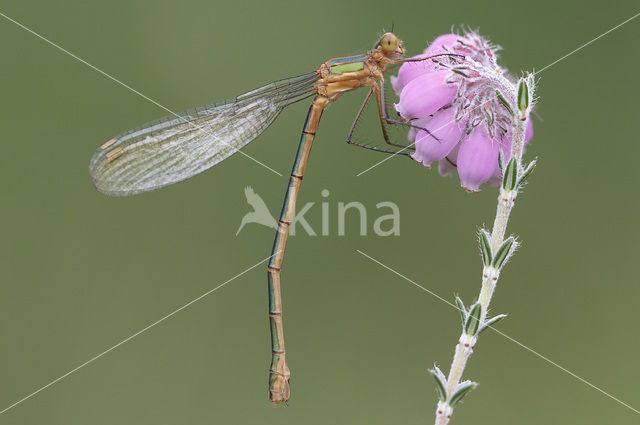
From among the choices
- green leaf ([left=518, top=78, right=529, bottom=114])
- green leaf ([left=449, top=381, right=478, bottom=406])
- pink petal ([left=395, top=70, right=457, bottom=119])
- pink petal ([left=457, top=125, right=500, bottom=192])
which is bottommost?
green leaf ([left=449, top=381, right=478, bottom=406])

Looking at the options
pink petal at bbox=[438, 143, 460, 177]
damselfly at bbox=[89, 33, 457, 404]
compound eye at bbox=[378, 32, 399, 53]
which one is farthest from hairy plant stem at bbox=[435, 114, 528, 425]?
compound eye at bbox=[378, 32, 399, 53]

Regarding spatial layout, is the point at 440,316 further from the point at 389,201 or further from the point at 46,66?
the point at 46,66

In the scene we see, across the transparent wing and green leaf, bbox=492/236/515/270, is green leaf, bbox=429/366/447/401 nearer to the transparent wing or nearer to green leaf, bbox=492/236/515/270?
green leaf, bbox=492/236/515/270

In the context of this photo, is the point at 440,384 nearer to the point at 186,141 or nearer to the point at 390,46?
the point at 390,46

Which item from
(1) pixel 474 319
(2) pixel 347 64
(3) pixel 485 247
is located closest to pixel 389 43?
(2) pixel 347 64

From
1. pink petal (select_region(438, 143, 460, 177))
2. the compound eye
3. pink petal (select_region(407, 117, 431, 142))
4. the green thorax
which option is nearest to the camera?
pink petal (select_region(407, 117, 431, 142))

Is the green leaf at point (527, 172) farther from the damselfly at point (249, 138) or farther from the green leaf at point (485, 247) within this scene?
the damselfly at point (249, 138)

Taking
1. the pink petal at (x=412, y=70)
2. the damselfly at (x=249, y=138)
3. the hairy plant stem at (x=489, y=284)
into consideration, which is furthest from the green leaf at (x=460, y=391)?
the damselfly at (x=249, y=138)
